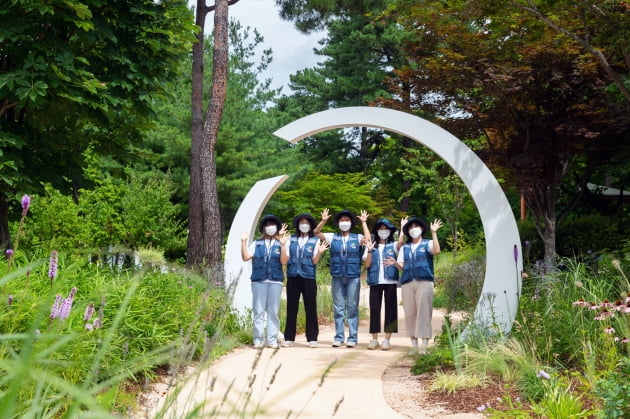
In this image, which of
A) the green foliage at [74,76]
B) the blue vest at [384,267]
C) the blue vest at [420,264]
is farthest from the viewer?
the blue vest at [384,267]

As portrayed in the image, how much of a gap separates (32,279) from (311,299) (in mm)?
3740

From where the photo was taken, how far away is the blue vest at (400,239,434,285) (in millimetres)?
7828

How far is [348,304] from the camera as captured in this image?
864 cm

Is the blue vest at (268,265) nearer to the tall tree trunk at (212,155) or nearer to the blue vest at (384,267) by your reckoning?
the blue vest at (384,267)

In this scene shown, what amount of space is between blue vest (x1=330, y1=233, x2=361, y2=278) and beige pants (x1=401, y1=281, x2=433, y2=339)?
0.79 meters

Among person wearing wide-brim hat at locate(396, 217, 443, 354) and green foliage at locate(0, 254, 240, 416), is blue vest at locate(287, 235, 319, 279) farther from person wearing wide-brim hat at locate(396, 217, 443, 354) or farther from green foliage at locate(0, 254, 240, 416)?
person wearing wide-brim hat at locate(396, 217, 443, 354)

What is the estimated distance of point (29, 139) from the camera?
7434mm

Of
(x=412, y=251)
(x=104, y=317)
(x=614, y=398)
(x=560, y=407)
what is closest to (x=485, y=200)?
(x=412, y=251)

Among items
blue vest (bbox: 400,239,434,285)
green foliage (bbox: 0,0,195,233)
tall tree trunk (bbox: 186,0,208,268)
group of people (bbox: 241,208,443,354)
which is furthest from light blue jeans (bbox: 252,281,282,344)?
tall tree trunk (bbox: 186,0,208,268)

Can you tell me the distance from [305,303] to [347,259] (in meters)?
0.79

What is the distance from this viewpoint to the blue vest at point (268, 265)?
8461 mm

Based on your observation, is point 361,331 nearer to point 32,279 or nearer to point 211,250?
point 211,250

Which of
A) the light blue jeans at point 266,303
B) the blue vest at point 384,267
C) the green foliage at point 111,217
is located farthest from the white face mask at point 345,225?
the green foliage at point 111,217

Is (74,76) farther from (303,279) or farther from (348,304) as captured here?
(348,304)
